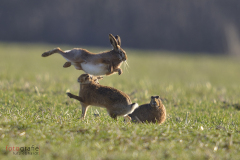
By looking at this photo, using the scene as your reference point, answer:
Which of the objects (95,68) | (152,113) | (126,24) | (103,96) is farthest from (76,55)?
Result: (126,24)

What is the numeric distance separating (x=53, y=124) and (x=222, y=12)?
5262 cm

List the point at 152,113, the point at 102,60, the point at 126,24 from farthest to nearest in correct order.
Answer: the point at 126,24 → the point at 152,113 → the point at 102,60

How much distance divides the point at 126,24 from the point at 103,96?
4507cm

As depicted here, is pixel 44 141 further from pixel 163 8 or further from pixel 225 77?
pixel 163 8

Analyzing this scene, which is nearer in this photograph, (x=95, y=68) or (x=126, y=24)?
(x=95, y=68)

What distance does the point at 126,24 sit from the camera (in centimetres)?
4975

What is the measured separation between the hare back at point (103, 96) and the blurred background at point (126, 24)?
41.4m

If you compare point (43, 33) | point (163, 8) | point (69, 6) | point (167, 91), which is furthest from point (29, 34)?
point (167, 91)

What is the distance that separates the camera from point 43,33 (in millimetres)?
47531

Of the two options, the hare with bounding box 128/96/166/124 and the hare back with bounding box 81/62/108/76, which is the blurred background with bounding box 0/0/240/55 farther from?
the hare back with bounding box 81/62/108/76

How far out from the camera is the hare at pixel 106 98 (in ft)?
18.0

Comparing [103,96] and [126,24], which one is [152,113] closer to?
[103,96]

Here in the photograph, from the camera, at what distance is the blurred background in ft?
157

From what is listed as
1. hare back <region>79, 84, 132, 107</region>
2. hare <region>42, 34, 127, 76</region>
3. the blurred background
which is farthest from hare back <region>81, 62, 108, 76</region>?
the blurred background
